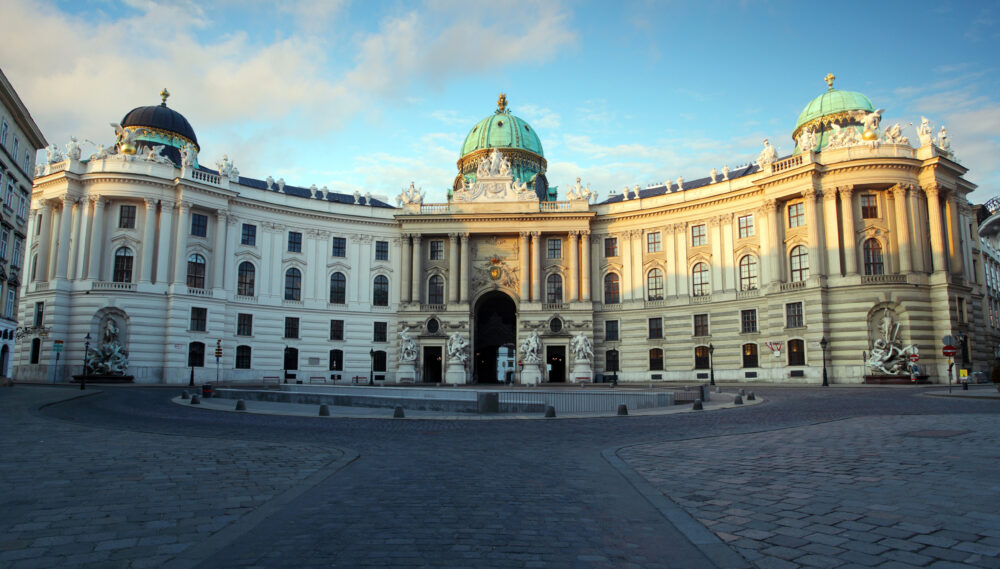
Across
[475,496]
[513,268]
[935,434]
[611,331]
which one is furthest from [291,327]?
[475,496]

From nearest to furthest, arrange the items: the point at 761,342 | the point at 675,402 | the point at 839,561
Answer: the point at 839,561
the point at 675,402
the point at 761,342

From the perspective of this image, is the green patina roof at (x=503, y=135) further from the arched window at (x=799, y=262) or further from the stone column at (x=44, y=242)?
the stone column at (x=44, y=242)

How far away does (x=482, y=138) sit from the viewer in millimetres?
71438

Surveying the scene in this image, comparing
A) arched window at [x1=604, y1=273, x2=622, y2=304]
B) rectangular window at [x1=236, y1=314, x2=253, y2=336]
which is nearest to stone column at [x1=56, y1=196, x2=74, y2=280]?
rectangular window at [x1=236, y1=314, x2=253, y2=336]

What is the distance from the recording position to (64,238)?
5050 centimetres

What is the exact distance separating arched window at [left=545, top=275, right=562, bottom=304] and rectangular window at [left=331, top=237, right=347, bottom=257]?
19.5 m

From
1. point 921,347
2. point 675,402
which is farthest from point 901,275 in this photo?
point 675,402

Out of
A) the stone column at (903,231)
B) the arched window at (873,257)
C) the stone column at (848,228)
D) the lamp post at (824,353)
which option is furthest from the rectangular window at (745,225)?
the lamp post at (824,353)

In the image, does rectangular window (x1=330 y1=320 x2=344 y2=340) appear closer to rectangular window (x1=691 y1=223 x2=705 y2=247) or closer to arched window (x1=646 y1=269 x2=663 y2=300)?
arched window (x1=646 y1=269 x2=663 y2=300)

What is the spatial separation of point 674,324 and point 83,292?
48.0 metres

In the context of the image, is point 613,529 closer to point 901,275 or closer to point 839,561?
point 839,561

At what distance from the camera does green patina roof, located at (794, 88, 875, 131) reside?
5419 centimetres

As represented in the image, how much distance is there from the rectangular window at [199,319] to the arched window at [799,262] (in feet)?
155

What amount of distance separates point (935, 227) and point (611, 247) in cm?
2556
